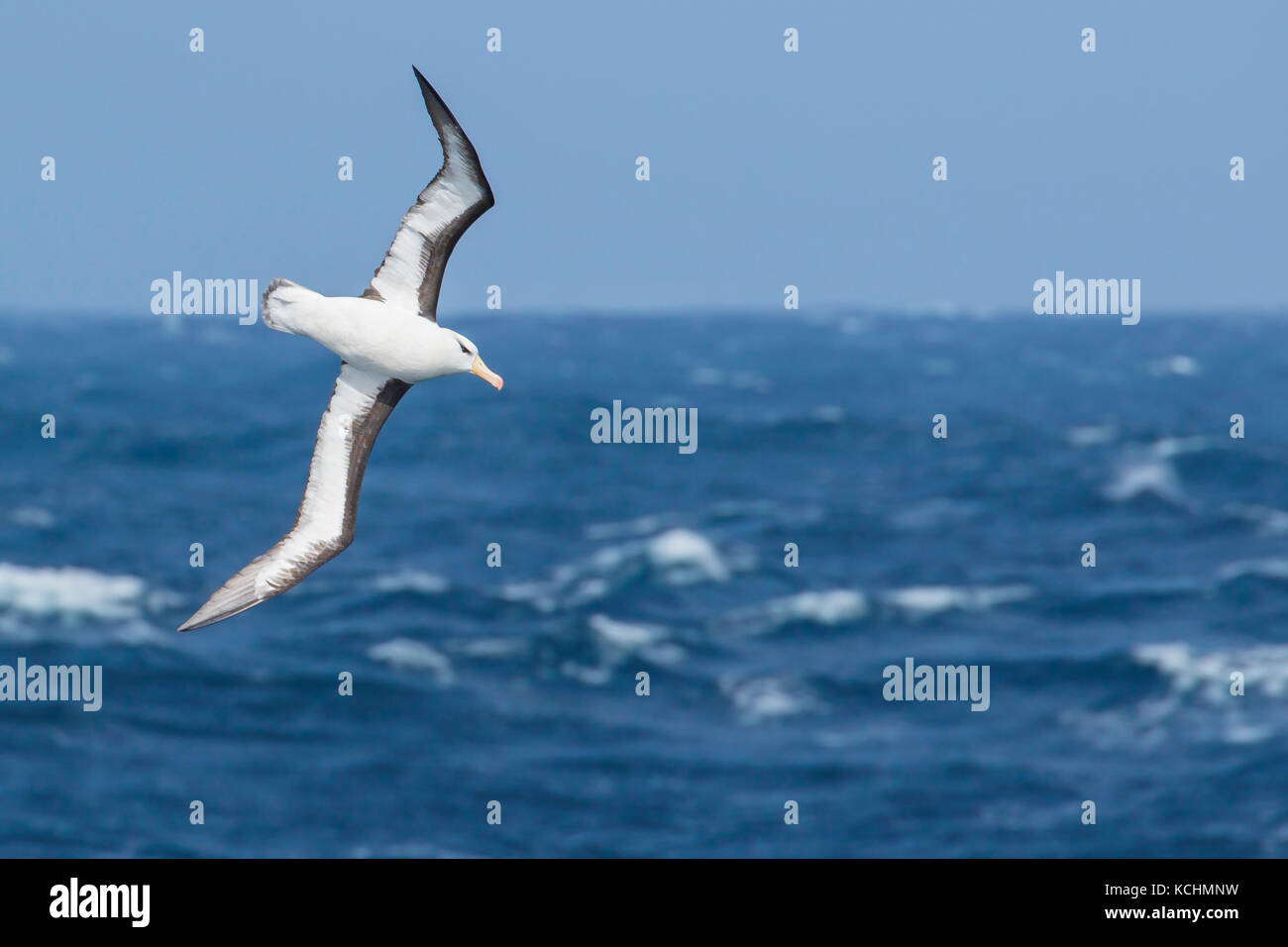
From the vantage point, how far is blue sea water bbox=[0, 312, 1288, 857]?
57906 mm

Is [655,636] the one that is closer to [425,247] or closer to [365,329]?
[425,247]

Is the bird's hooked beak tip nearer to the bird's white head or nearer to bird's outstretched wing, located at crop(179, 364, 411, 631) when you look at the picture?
the bird's white head

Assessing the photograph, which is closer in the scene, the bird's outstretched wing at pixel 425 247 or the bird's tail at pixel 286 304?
the bird's tail at pixel 286 304

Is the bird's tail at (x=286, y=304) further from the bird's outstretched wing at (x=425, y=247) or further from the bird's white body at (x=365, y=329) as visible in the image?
the bird's outstretched wing at (x=425, y=247)

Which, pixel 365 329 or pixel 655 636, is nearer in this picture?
pixel 365 329

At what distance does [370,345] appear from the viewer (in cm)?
1650

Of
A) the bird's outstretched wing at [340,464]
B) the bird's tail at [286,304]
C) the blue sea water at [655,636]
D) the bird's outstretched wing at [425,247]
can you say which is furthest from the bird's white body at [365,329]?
the blue sea water at [655,636]

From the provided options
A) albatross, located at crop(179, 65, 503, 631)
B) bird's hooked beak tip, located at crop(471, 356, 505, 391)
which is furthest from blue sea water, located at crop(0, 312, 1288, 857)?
bird's hooked beak tip, located at crop(471, 356, 505, 391)

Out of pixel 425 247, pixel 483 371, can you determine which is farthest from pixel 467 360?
pixel 425 247

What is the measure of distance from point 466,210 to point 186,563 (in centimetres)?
7080

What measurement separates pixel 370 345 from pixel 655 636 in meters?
57.0

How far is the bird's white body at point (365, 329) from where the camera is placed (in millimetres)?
16406

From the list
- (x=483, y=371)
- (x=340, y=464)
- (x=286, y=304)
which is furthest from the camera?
(x=340, y=464)

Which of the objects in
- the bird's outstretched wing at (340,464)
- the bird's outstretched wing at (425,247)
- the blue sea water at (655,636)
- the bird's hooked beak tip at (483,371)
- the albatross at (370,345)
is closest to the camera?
the bird's hooked beak tip at (483,371)
